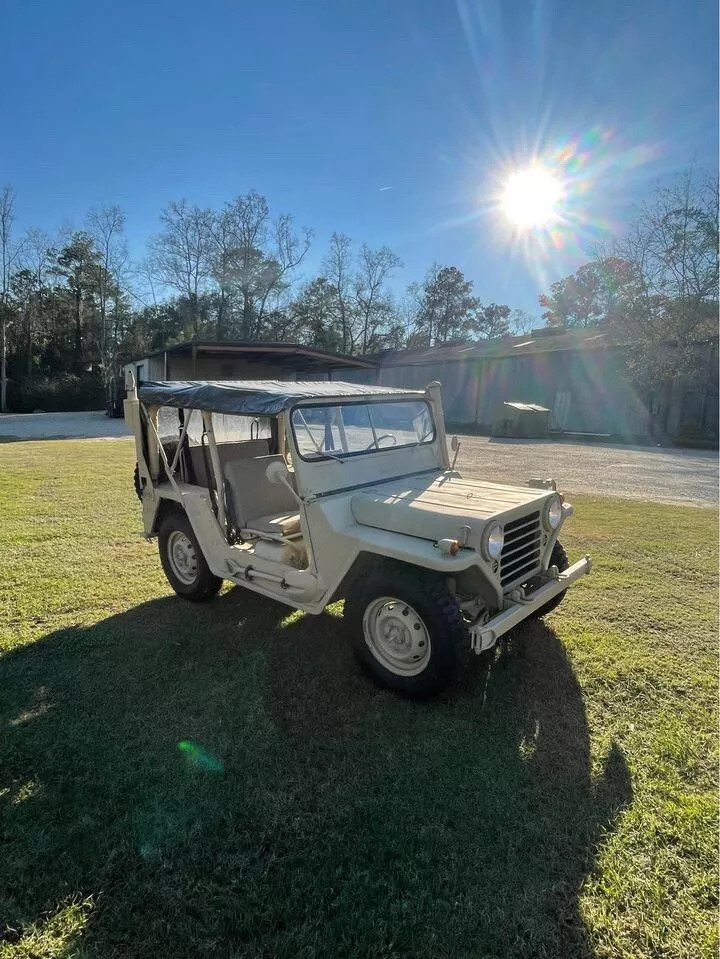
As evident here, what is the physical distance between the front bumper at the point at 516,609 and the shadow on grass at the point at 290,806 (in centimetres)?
53

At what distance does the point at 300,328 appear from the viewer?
4562cm

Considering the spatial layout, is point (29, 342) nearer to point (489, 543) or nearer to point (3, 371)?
point (3, 371)

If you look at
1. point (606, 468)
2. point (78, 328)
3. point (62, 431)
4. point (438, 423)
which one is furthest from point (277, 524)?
point (78, 328)

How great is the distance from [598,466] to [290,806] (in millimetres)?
12584

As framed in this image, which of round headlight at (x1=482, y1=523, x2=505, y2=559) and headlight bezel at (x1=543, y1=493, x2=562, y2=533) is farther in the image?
headlight bezel at (x1=543, y1=493, x2=562, y2=533)

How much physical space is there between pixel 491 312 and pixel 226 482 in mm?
53314

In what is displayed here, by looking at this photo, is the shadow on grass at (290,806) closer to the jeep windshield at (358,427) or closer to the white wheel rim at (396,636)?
the white wheel rim at (396,636)

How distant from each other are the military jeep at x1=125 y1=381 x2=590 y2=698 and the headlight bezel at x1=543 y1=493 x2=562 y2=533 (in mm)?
14

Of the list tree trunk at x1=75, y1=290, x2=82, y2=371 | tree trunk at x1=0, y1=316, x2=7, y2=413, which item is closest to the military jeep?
tree trunk at x1=0, y1=316, x2=7, y2=413

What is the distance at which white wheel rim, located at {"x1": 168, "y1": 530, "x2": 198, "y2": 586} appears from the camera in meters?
4.59

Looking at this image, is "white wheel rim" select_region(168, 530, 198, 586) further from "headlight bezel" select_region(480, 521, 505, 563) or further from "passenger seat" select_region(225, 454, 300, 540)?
"headlight bezel" select_region(480, 521, 505, 563)

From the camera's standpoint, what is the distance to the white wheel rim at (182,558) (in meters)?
4.59

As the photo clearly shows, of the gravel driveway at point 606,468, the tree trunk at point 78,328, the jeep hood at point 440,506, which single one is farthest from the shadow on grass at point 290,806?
the tree trunk at point 78,328

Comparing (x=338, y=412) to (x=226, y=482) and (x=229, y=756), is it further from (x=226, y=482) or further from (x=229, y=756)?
(x=229, y=756)
